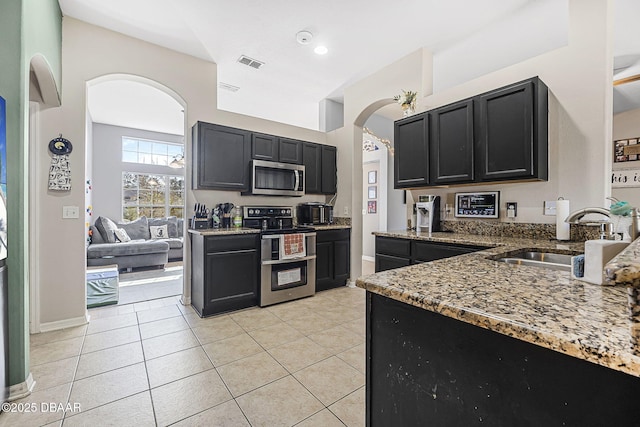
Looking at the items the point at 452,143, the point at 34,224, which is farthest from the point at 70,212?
the point at 452,143

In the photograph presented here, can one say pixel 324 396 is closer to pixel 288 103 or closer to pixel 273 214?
pixel 273 214

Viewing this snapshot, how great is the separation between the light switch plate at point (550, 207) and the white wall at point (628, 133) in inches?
121

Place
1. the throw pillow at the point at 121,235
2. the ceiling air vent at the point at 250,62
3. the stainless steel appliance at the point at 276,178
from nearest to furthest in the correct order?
the ceiling air vent at the point at 250,62 → the stainless steel appliance at the point at 276,178 → the throw pillow at the point at 121,235

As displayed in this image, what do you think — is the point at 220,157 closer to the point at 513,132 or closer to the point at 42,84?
the point at 42,84

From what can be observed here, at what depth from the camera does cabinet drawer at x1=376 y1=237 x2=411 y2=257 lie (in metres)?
2.86

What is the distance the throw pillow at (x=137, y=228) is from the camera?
242 inches

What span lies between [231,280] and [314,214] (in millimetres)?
1572

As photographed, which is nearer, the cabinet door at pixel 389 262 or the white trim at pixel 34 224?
the white trim at pixel 34 224

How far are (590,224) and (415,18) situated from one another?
7.91 feet

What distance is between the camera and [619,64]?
3.33 metres

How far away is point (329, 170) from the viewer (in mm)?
4543

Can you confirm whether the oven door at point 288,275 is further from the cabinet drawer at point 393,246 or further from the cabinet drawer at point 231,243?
the cabinet drawer at point 393,246

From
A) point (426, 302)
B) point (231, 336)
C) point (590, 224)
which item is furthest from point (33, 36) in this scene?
point (590, 224)

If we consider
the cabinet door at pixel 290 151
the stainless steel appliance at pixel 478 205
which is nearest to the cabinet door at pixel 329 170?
the cabinet door at pixel 290 151
